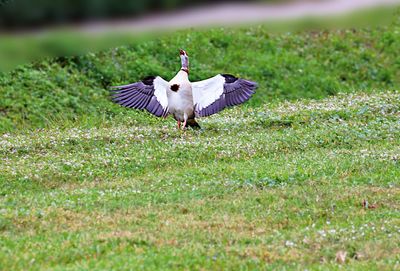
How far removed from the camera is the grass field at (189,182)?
8242 millimetres

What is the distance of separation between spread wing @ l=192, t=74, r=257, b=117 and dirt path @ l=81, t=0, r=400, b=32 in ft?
35.6

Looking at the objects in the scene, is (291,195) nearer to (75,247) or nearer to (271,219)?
(271,219)

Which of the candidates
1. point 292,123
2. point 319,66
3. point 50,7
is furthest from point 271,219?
point 319,66

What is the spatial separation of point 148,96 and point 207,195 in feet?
18.4

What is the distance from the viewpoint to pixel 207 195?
10.9 metres

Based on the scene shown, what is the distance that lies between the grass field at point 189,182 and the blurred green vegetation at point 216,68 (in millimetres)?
86

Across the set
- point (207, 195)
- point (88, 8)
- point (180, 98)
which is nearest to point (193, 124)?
point (180, 98)

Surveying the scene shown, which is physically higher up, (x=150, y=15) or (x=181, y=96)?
(x=150, y=15)

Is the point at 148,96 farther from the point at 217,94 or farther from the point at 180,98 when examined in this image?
the point at 217,94

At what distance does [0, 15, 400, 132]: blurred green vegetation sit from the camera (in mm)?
21766

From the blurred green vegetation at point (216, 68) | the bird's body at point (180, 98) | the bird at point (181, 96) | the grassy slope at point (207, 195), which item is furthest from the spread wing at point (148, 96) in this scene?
the blurred green vegetation at point (216, 68)

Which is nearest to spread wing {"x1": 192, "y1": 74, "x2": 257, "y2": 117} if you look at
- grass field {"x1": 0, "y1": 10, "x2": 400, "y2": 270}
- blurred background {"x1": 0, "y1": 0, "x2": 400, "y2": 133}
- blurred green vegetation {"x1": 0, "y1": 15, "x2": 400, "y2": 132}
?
grass field {"x1": 0, "y1": 10, "x2": 400, "y2": 270}

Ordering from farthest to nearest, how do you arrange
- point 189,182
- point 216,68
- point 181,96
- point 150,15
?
point 216,68 < point 181,96 < point 189,182 < point 150,15

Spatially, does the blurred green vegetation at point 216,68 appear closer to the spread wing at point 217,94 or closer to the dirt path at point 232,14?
the spread wing at point 217,94
